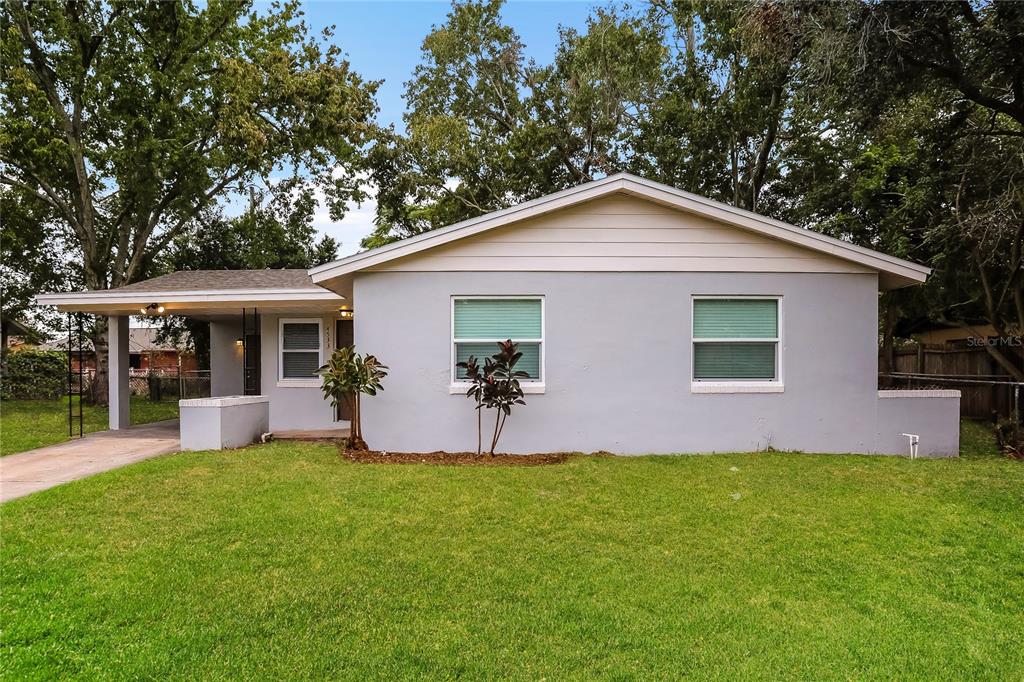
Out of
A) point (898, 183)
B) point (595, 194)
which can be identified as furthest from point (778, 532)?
point (898, 183)

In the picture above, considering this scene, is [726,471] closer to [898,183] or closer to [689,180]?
[898,183]

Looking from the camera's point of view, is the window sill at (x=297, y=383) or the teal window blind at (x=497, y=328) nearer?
the teal window blind at (x=497, y=328)

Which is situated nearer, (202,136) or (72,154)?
(72,154)

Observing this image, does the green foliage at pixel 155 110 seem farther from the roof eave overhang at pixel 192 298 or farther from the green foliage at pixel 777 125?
the roof eave overhang at pixel 192 298

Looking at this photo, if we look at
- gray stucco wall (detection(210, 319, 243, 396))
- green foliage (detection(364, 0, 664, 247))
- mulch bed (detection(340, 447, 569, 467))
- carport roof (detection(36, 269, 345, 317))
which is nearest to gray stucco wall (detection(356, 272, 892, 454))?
mulch bed (detection(340, 447, 569, 467))

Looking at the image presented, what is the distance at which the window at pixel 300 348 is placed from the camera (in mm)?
11641

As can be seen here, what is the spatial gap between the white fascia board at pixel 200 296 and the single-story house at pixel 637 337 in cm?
185

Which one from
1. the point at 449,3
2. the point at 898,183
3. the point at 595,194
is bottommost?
the point at 595,194

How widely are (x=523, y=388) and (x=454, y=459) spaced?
1428 millimetres

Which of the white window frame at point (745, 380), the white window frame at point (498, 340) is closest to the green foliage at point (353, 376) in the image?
the white window frame at point (498, 340)

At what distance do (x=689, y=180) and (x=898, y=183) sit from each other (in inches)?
279

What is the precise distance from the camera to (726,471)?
6.99m

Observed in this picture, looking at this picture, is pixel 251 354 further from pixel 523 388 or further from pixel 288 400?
pixel 523 388

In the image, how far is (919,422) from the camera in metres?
8.40
